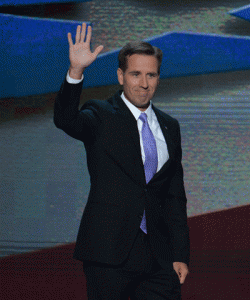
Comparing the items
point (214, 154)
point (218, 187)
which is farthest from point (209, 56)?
point (218, 187)

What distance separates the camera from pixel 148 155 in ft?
4.11

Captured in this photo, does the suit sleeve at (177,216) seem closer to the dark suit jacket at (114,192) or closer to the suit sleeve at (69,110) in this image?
the dark suit jacket at (114,192)

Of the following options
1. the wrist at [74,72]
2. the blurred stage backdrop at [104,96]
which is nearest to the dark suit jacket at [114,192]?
the wrist at [74,72]

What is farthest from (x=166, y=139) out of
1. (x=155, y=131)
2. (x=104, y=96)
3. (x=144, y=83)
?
(x=104, y=96)

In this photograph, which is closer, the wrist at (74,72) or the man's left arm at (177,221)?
the wrist at (74,72)

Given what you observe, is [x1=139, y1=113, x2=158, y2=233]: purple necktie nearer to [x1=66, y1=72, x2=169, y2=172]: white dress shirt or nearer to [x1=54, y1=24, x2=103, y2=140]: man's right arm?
[x1=66, y1=72, x2=169, y2=172]: white dress shirt

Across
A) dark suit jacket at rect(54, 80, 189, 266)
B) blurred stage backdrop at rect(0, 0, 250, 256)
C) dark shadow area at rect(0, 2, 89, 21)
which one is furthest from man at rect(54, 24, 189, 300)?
dark shadow area at rect(0, 2, 89, 21)

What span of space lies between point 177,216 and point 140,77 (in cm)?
42

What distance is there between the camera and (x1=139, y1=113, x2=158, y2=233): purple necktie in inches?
49.0

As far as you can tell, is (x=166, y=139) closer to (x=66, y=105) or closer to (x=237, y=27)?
(x=66, y=105)

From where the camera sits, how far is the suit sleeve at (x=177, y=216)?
1.32 metres

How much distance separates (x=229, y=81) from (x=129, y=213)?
1.95 metres

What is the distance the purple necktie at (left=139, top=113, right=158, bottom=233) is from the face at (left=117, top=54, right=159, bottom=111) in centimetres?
8

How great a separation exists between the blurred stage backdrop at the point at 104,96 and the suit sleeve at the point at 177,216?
1.44 meters
